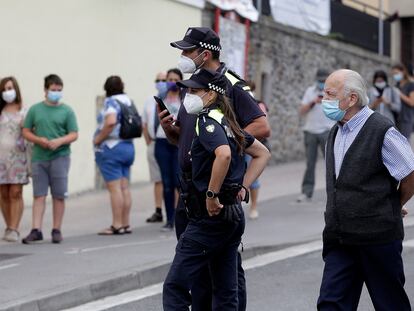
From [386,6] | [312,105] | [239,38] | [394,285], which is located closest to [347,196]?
[394,285]

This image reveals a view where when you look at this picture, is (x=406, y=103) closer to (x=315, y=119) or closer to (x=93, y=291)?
(x=315, y=119)

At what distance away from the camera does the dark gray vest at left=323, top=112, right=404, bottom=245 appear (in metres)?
6.02

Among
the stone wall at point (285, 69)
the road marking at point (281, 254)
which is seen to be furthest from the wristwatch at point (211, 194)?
the stone wall at point (285, 69)

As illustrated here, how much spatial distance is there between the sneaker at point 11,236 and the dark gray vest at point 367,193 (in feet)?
19.5

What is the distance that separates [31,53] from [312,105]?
365cm

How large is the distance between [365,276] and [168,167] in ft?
19.6

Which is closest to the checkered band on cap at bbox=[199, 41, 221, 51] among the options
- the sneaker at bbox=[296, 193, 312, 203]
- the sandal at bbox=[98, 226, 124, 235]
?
the sandal at bbox=[98, 226, 124, 235]

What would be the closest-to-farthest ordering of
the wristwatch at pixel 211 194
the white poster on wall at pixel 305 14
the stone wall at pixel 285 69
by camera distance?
the wristwatch at pixel 211 194, the stone wall at pixel 285 69, the white poster on wall at pixel 305 14

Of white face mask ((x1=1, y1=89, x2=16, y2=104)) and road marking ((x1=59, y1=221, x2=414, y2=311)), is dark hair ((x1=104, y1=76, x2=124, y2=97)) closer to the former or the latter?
white face mask ((x1=1, y1=89, x2=16, y2=104))

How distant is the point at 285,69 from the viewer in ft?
69.7

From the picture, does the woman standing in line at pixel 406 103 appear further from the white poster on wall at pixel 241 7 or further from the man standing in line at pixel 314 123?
the white poster on wall at pixel 241 7

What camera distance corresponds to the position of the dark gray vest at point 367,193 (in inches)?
237

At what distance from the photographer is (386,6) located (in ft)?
94.7

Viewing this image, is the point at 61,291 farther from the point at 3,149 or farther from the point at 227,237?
the point at 3,149
